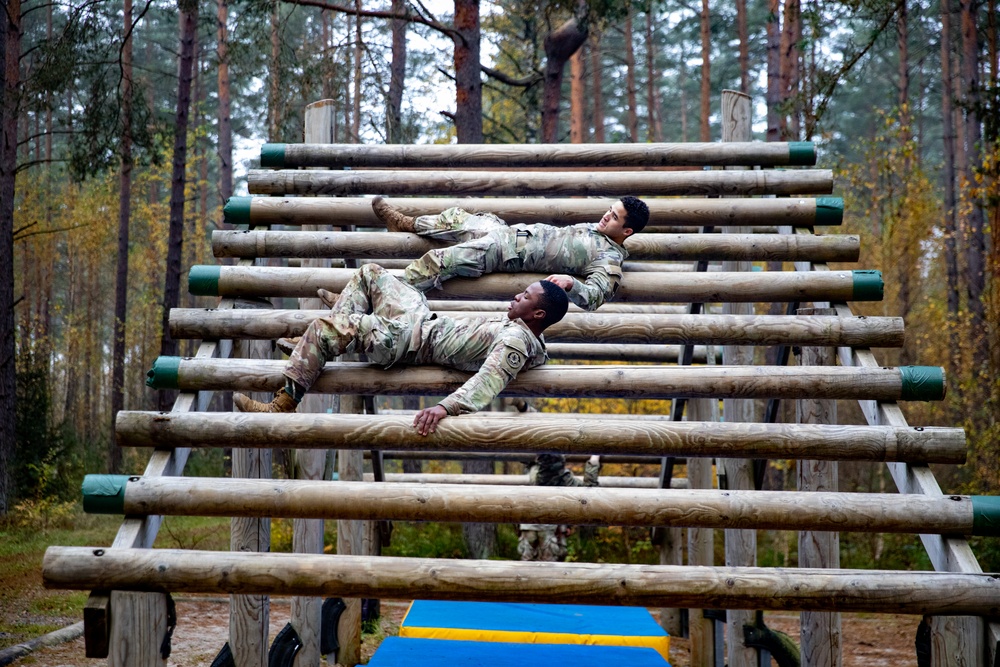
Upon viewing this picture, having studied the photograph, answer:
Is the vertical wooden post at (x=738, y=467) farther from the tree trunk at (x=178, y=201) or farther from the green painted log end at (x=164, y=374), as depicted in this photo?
the tree trunk at (x=178, y=201)

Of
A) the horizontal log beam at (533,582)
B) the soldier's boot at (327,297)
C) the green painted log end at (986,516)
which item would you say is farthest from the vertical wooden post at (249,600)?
the green painted log end at (986,516)

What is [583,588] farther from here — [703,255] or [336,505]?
[703,255]

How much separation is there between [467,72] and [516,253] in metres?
7.65

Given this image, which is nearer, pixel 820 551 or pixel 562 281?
pixel 562 281

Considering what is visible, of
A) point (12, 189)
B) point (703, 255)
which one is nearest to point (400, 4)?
→ point (12, 189)

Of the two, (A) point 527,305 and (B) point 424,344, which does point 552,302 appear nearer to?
(A) point 527,305

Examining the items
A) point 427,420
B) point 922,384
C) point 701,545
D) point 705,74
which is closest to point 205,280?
Answer: point 427,420

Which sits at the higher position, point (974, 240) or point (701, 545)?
point (974, 240)

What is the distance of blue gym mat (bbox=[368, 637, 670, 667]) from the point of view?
6801 millimetres

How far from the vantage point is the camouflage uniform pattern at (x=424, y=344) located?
4.53m

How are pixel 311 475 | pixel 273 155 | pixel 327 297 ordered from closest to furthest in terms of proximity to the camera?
pixel 327 297 → pixel 311 475 → pixel 273 155

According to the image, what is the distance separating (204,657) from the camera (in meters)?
9.02

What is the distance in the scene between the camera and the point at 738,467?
6910 millimetres

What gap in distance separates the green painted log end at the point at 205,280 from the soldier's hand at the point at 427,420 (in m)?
1.93
